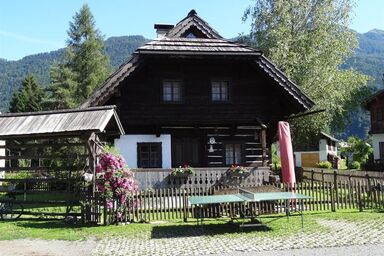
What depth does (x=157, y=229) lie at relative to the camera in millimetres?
13164

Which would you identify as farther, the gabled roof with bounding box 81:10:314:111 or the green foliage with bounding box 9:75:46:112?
the green foliage with bounding box 9:75:46:112

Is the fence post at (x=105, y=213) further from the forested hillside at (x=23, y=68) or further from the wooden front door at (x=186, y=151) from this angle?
the forested hillside at (x=23, y=68)

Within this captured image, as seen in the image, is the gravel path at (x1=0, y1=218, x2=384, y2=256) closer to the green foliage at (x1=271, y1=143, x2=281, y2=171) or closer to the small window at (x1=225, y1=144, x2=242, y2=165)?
the small window at (x1=225, y1=144, x2=242, y2=165)

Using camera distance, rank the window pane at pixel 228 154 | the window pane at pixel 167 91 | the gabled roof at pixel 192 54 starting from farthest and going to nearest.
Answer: the window pane at pixel 228 154 → the window pane at pixel 167 91 → the gabled roof at pixel 192 54

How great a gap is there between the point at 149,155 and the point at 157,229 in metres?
8.11

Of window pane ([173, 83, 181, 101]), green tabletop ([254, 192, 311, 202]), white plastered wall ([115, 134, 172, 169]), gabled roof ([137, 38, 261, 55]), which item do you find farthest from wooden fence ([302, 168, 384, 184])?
window pane ([173, 83, 181, 101])

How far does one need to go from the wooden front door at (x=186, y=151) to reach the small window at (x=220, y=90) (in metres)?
2.22

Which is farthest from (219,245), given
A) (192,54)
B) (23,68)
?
(23,68)

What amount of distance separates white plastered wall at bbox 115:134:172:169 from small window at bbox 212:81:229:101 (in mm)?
2964

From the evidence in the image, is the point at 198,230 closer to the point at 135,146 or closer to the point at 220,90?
the point at 135,146

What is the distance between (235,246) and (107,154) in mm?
5625

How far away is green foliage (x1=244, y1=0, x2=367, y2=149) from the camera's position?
106 feet

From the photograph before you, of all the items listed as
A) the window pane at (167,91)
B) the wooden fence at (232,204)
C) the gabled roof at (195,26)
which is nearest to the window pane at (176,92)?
the window pane at (167,91)

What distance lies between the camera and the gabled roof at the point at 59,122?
1430cm
